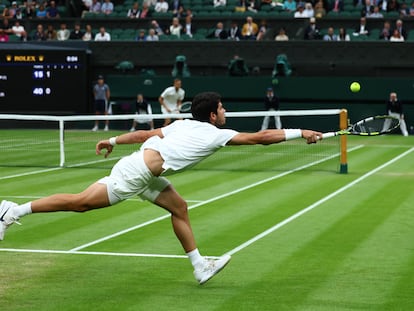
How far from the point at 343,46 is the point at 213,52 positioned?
4.74 meters

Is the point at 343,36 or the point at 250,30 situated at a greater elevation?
the point at 250,30

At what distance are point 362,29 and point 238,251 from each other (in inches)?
1002

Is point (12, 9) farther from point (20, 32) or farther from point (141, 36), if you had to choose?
point (141, 36)

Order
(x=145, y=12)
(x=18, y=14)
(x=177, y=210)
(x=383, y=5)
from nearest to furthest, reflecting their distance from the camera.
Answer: (x=177, y=210) → (x=383, y=5) → (x=145, y=12) → (x=18, y=14)

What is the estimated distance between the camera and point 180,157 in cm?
906

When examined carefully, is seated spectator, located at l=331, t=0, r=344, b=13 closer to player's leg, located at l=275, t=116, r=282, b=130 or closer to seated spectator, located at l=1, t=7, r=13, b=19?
player's leg, located at l=275, t=116, r=282, b=130

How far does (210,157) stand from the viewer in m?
25.3

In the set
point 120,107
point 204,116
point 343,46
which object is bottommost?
point 120,107

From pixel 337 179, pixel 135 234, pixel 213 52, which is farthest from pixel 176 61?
pixel 135 234

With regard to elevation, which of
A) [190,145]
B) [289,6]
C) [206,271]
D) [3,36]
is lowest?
[3,36]

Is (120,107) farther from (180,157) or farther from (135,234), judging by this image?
(180,157)

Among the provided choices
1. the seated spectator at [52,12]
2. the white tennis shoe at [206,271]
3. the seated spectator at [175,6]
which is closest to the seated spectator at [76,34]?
the seated spectator at [52,12]

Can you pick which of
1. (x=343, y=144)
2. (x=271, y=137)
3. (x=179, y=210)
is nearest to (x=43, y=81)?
(x=343, y=144)

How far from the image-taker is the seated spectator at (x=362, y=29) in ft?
117
